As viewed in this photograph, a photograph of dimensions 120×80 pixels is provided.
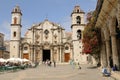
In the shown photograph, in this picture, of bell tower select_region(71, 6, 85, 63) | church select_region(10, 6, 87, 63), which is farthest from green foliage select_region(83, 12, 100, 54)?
church select_region(10, 6, 87, 63)

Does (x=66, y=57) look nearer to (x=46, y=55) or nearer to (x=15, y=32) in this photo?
(x=46, y=55)

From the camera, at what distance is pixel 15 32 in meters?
58.5

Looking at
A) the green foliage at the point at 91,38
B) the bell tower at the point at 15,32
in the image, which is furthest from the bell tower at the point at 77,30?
the green foliage at the point at 91,38

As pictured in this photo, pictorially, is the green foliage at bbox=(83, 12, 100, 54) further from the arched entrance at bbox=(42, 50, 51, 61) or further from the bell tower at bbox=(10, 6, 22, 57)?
the arched entrance at bbox=(42, 50, 51, 61)

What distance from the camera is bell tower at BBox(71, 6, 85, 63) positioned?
5641 cm

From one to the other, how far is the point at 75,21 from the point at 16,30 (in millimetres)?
14332

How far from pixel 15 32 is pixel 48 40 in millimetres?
8372

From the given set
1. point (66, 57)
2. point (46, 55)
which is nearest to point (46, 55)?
point (46, 55)

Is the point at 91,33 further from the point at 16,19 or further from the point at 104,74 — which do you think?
the point at 16,19

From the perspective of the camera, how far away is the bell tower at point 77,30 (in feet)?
185

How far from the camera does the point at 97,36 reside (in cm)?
3020

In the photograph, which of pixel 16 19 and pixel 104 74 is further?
pixel 16 19

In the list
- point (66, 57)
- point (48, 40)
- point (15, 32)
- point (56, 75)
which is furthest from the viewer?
point (48, 40)

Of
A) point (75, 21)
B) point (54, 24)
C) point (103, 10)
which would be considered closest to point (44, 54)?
point (54, 24)
